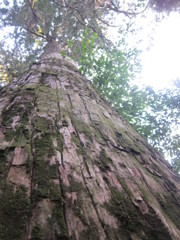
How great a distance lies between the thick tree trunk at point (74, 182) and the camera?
2.32 ft

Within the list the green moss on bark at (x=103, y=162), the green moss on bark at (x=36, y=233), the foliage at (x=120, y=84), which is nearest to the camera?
the green moss on bark at (x=36, y=233)

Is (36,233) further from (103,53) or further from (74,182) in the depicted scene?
(103,53)

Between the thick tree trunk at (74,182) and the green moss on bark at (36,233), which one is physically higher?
the thick tree trunk at (74,182)

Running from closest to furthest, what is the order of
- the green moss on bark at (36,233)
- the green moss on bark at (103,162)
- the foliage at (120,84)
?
the green moss on bark at (36,233) → the green moss on bark at (103,162) → the foliage at (120,84)

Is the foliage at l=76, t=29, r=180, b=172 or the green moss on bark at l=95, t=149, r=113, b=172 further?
the foliage at l=76, t=29, r=180, b=172

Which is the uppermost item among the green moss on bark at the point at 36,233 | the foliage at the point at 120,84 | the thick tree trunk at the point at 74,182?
the foliage at the point at 120,84

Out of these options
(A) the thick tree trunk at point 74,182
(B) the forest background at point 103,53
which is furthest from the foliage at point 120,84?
(A) the thick tree trunk at point 74,182

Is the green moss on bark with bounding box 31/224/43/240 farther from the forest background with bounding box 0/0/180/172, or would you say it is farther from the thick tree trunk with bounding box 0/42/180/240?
the forest background with bounding box 0/0/180/172

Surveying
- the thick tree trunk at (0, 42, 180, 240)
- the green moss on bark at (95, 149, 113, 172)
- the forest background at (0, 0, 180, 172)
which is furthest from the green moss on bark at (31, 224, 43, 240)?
the forest background at (0, 0, 180, 172)

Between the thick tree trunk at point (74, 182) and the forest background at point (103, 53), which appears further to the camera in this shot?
the forest background at point (103, 53)

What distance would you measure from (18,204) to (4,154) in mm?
322

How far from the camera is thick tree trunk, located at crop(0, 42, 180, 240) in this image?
71 cm

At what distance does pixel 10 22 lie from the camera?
8.08m

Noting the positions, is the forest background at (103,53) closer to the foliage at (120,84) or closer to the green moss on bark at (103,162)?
the foliage at (120,84)
